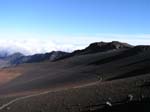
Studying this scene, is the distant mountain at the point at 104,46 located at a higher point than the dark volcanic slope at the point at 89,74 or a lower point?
higher

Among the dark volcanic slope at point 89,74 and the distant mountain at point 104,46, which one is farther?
the distant mountain at point 104,46

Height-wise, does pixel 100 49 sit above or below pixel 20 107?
above

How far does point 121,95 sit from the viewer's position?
3116 centimetres

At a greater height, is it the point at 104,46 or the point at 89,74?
the point at 104,46

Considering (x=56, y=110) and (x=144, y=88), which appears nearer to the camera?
(x=56, y=110)

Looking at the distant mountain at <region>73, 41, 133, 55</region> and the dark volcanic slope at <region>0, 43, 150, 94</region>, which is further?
the distant mountain at <region>73, 41, 133, 55</region>

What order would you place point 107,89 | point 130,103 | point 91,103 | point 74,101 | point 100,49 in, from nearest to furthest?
point 130,103, point 91,103, point 74,101, point 107,89, point 100,49

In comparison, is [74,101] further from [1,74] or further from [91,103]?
[1,74]

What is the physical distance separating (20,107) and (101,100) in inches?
314

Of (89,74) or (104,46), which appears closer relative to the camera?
(89,74)

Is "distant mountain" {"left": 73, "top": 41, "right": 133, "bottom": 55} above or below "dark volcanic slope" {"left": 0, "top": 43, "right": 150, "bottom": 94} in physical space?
above

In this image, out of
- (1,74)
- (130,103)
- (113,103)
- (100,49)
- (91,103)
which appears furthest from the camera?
(100,49)

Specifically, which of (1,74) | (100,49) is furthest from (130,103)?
(100,49)

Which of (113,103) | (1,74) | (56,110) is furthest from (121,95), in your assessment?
(1,74)
